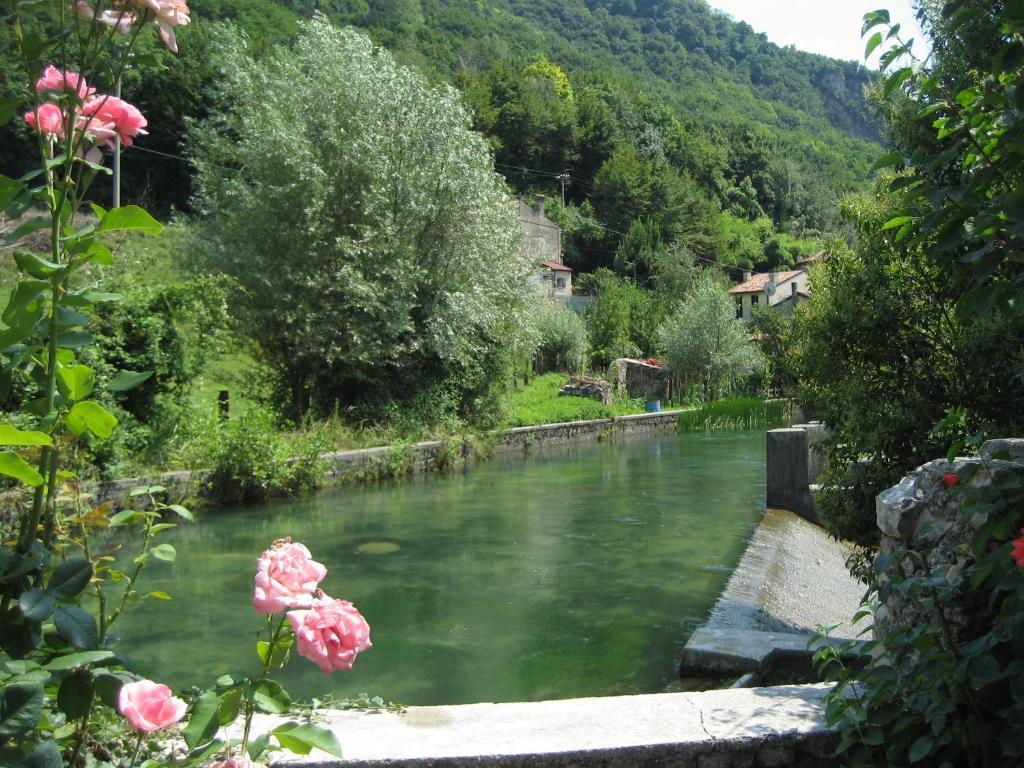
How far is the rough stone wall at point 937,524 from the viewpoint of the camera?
10.7 feet

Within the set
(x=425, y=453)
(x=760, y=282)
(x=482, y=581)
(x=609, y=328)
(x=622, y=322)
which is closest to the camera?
(x=482, y=581)

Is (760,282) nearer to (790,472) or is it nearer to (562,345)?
(562,345)

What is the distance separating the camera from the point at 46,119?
203 centimetres

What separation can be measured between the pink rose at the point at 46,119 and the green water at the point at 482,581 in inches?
168

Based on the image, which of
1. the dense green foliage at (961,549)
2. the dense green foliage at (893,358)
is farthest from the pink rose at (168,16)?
the dense green foliage at (893,358)

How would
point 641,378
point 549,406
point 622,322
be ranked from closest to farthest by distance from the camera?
point 549,406 → point 641,378 → point 622,322

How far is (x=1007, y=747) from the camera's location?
98.1 inches

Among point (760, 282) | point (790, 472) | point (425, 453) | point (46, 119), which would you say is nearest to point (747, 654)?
point (46, 119)

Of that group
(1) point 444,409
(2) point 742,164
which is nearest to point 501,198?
(1) point 444,409

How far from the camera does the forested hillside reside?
145 feet

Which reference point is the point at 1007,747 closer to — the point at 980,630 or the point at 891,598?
the point at 980,630

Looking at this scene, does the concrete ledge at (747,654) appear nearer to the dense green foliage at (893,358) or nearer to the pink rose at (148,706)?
the dense green foliage at (893,358)

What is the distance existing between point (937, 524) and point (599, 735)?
155 centimetres

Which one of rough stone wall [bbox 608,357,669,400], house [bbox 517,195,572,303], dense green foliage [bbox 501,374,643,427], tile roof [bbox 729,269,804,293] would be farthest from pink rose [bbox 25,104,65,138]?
tile roof [bbox 729,269,804,293]
